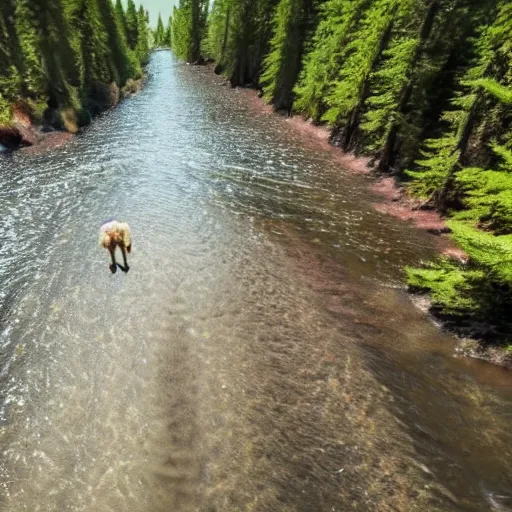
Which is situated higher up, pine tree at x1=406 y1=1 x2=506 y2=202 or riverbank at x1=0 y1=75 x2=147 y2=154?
pine tree at x1=406 y1=1 x2=506 y2=202

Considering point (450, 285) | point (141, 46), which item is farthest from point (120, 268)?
point (141, 46)

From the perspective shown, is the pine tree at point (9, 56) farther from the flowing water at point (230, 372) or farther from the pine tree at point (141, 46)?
the pine tree at point (141, 46)

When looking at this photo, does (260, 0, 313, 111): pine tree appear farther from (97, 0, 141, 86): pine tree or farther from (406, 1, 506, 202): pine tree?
(406, 1, 506, 202): pine tree

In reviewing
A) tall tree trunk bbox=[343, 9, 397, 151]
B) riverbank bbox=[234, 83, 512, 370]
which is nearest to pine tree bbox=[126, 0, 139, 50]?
riverbank bbox=[234, 83, 512, 370]

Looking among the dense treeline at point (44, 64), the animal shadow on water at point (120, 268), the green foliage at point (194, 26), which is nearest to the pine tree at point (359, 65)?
the animal shadow on water at point (120, 268)

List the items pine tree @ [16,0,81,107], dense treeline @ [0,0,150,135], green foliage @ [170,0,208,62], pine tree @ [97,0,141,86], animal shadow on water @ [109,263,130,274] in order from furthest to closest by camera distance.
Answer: green foliage @ [170,0,208,62]
pine tree @ [97,0,141,86]
pine tree @ [16,0,81,107]
dense treeline @ [0,0,150,135]
animal shadow on water @ [109,263,130,274]

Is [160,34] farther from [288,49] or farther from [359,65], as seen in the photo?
[359,65]
